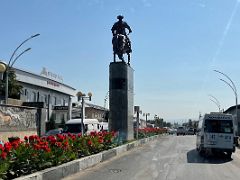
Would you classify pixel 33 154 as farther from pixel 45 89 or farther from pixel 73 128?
pixel 45 89

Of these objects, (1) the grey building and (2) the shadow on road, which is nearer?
(2) the shadow on road

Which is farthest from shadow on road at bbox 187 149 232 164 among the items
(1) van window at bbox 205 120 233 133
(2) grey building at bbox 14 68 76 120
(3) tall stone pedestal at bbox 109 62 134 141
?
(2) grey building at bbox 14 68 76 120

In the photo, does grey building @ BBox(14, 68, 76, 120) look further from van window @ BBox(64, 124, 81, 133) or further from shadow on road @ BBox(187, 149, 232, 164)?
shadow on road @ BBox(187, 149, 232, 164)

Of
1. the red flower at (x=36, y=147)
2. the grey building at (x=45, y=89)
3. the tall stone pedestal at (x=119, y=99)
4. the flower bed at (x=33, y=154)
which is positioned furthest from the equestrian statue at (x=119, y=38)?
the grey building at (x=45, y=89)

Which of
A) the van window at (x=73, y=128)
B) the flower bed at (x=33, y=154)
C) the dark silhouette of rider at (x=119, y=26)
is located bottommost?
the flower bed at (x=33, y=154)

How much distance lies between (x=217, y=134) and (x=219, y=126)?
0.51 meters

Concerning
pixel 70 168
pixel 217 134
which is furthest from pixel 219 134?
pixel 70 168

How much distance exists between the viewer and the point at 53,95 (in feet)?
267

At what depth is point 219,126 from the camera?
24.2 m

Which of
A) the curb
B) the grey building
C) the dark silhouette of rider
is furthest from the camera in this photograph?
the grey building

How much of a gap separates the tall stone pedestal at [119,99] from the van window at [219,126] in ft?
30.4

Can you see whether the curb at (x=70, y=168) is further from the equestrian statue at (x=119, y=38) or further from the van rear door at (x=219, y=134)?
the equestrian statue at (x=119, y=38)

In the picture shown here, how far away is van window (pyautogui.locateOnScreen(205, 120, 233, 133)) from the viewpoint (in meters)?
24.2

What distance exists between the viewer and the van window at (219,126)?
79.3 ft
